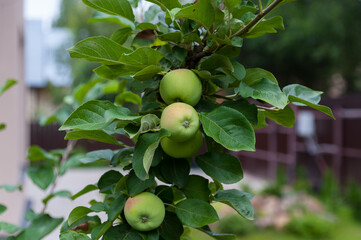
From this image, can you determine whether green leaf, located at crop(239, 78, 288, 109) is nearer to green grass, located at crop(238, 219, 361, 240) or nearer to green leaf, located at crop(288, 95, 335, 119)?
green leaf, located at crop(288, 95, 335, 119)

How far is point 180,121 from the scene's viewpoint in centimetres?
50

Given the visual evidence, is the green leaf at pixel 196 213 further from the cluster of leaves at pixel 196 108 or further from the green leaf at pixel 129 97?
the green leaf at pixel 129 97

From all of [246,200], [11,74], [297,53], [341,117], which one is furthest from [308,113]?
[297,53]

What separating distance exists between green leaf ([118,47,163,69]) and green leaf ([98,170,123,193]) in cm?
17

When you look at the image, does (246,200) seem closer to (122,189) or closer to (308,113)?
(122,189)

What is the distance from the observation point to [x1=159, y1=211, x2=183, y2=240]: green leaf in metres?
0.58

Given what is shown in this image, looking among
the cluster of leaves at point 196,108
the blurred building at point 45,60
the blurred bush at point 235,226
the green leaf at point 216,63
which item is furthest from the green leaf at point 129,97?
the blurred building at point 45,60

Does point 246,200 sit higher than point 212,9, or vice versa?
point 212,9

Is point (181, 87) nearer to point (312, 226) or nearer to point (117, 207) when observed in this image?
point (117, 207)

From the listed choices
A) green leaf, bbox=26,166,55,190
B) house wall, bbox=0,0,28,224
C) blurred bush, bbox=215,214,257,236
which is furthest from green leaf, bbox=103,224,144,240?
blurred bush, bbox=215,214,257,236

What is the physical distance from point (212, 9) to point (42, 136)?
1194 cm

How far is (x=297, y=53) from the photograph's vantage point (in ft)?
44.2

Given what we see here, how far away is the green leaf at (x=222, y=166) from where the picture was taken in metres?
0.56

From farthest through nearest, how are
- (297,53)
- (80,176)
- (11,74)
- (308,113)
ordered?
1. (297,53)
2. (80,176)
3. (308,113)
4. (11,74)
